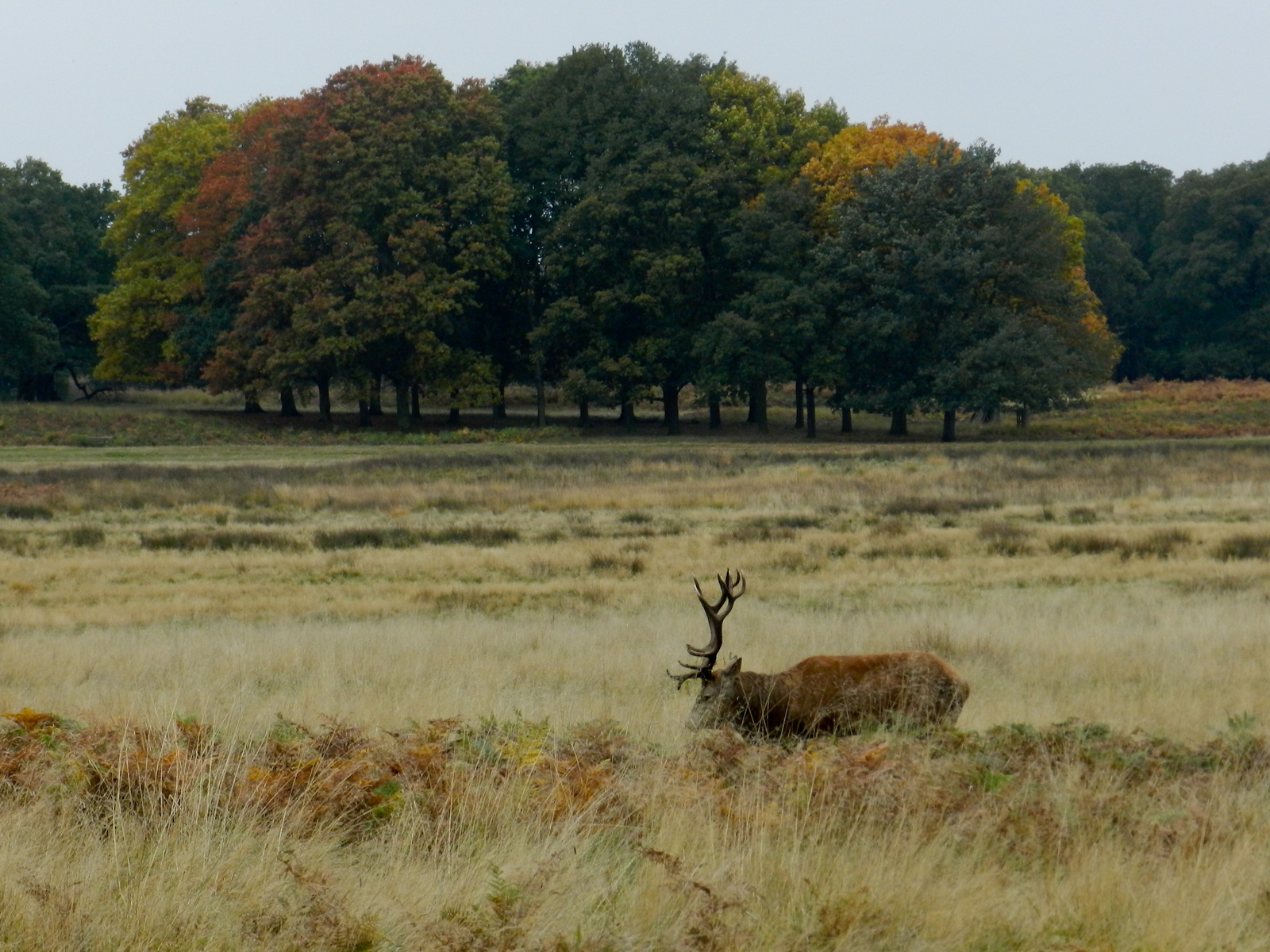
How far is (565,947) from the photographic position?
4.34 m

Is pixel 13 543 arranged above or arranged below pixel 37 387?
below

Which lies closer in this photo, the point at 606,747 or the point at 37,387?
the point at 606,747

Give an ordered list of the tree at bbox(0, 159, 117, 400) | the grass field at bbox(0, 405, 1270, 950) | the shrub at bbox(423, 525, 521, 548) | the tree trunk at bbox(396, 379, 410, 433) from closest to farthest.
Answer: the grass field at bbox(0, 405, 1270, 950)
the shrub at bbox(423, 525, 521, 548)
the tree trunk at bbox(396, 379, 410, 433)
the tree at bbox(0, 159, 117, 400)

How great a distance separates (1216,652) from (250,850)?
31.2 feet

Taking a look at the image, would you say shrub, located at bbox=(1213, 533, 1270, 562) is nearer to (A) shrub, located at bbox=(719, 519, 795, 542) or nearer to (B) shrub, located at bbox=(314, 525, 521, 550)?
(A) shrub, located at bbox=(719, 519, 795, 542)

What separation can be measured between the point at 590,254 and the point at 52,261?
93.9 ft

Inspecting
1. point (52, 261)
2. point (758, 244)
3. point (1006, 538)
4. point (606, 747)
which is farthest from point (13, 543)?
point (52, 261)

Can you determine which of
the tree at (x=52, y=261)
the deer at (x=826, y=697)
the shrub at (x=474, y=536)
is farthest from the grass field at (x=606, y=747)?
the tree at (x=52, y=261)

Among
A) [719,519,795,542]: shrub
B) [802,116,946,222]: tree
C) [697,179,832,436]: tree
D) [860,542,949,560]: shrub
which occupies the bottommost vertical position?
[860,542,949,560]: shrub

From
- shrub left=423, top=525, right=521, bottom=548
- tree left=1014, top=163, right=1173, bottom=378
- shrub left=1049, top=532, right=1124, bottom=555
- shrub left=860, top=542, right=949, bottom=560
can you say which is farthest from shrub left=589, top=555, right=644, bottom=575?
tree left=1014, top=163, right=1173, bottom=378

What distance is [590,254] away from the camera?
54.8 metres

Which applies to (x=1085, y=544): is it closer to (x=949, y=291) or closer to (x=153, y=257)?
(x=949, y=291)

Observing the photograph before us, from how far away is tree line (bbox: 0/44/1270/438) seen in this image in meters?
52.9

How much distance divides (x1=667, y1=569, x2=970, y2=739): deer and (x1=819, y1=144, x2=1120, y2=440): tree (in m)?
43.8
